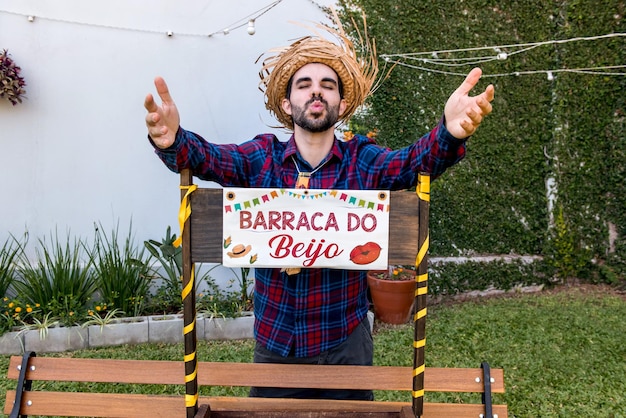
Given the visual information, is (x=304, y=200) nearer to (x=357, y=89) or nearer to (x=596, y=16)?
(x=357, y=89)

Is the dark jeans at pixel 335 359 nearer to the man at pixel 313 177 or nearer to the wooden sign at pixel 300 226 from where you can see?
the man at pixel 313 177

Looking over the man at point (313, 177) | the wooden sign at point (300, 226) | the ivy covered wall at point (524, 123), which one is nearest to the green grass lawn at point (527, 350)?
the ivy covered wall at point (524, 123)

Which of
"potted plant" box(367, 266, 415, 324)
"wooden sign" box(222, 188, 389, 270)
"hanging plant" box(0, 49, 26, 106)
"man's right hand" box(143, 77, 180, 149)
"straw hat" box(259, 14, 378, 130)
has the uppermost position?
"hanging plant" box(0, 49, 26, 106)

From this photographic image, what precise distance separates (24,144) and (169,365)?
313 cm

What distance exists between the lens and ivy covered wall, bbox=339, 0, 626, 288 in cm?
500

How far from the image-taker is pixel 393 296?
14.2 feet

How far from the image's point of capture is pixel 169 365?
192 cm

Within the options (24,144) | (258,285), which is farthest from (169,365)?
(24,144)

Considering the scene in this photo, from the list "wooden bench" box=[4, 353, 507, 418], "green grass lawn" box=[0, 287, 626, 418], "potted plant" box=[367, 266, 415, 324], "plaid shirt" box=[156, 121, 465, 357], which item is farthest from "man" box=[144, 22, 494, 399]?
"potted plant" box=[367, 266, 415, 324]

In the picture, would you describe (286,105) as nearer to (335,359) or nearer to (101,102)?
(335,359)

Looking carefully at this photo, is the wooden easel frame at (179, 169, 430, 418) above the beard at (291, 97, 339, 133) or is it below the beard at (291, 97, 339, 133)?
below

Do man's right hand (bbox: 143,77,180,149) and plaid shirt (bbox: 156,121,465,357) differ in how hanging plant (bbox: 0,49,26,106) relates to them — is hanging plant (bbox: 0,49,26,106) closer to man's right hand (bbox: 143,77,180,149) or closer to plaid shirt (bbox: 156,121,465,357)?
plaid shirt (bbox: 156,121,465,357)

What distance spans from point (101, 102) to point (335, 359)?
133 inches

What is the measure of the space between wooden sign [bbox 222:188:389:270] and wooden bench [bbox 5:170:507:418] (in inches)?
2.1
